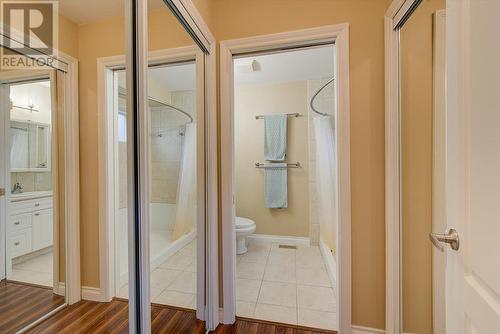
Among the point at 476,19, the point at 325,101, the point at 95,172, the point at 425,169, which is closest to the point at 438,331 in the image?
the point at 425,169

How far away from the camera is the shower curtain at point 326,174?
98.5 inches

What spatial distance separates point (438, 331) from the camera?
1149mm

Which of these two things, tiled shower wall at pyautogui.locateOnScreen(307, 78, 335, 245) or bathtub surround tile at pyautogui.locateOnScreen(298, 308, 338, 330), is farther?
tiled shower wall at pyautogui.locateOnScreen(307, 78, 335, 245)

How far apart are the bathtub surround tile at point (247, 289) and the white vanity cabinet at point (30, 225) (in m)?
1.76

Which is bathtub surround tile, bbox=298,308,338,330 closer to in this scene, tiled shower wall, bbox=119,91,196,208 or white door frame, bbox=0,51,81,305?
tiled shower wall, bbox=119,91,196,208

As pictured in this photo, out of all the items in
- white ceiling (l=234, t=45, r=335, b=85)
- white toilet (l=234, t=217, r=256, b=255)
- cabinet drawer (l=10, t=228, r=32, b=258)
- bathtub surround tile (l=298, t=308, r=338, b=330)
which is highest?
white ceiling (l=234, t=45, r=335, b=85)

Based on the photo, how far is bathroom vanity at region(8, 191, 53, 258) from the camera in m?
0.48

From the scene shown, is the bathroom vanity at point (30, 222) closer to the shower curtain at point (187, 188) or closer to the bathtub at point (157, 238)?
the bathtub at point (157, 238)

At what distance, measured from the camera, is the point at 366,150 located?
146 centimetres

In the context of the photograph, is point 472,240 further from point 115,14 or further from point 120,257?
point 115,14

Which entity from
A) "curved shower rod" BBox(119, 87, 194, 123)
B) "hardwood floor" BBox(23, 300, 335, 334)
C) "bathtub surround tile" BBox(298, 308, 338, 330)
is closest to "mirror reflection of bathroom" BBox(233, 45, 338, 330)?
"bathtub surround tile" BBox(298, 308, 338, 330)

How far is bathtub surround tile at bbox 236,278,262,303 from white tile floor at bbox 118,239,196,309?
630 mm

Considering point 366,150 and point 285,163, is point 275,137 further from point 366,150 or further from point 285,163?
point 366,150

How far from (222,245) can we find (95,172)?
113cm
